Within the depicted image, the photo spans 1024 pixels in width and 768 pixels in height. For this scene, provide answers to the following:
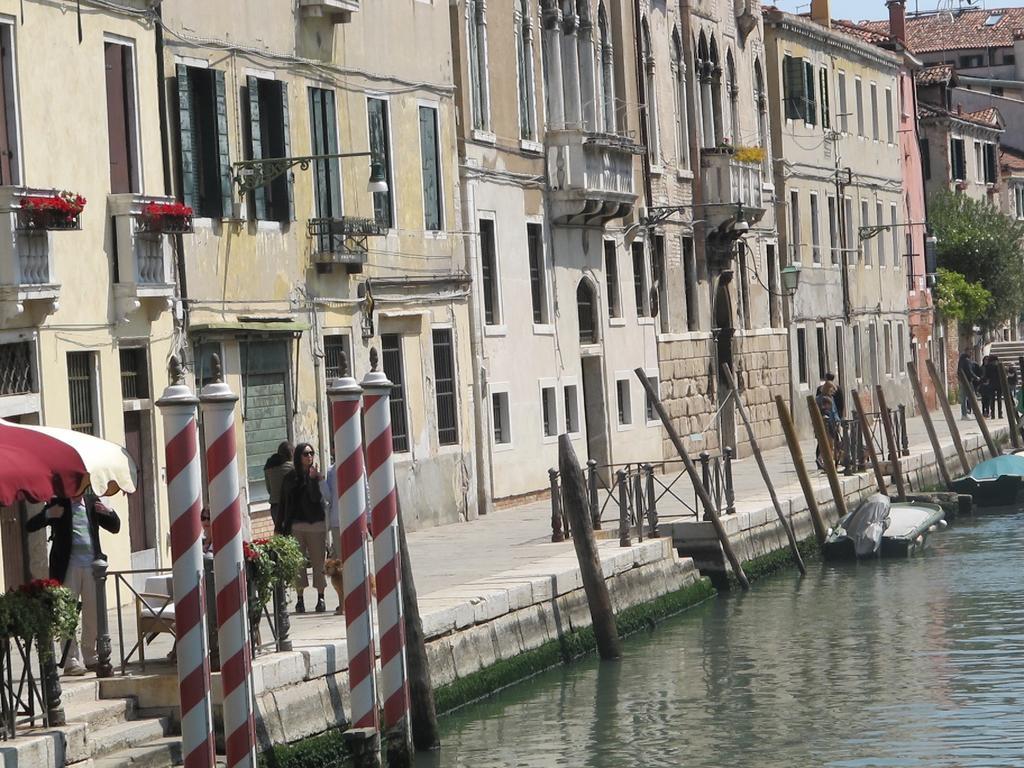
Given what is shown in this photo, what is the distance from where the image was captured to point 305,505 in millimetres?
17953

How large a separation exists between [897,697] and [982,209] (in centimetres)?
4421

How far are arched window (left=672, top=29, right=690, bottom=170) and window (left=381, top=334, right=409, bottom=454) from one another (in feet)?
38.8

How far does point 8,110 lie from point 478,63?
11292mm

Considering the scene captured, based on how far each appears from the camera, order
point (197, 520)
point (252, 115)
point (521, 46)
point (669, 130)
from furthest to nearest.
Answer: point (669, 130) → point (521, 46) → point (252, 115) → point (197, 520)

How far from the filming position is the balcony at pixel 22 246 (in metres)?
17.2

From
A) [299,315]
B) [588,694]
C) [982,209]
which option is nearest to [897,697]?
[588,694]

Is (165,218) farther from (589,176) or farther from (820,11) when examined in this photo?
(820,11)

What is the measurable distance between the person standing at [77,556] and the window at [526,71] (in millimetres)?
16271

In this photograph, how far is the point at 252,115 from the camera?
2247cm

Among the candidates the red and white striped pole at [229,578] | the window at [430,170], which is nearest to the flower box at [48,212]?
the red and white striped pole at [229,578]

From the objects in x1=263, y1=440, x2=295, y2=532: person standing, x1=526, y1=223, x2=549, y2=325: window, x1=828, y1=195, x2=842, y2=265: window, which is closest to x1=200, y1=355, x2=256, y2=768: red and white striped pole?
x1=263, y1=440, x2=295, y2=532: person standing

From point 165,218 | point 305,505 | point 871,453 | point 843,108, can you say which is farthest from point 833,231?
point 305,505

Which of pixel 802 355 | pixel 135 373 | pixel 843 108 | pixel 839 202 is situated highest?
pixel 843 108

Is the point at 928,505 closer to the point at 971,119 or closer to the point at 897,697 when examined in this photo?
the point at 897,697
